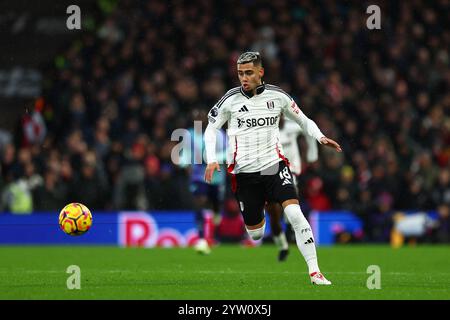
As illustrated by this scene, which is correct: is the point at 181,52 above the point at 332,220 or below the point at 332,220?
above

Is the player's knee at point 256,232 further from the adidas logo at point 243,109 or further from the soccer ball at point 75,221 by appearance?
the soccer ball at point 75,221

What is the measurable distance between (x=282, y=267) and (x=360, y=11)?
12.9 metres

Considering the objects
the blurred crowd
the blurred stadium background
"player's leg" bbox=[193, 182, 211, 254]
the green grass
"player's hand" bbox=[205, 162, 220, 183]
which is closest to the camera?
the green grass

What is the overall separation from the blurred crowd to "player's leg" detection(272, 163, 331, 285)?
10066 millimetres

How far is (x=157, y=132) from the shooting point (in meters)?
21.4

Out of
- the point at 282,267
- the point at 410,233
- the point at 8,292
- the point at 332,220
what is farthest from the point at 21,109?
the point at 8,292

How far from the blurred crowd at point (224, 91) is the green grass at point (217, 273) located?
2.75 m

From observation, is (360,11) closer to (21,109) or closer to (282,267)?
(21,109)

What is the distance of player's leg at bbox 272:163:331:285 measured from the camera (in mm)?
9875

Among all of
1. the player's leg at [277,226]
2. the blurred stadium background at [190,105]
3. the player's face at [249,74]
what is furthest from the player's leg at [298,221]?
the blurred stadium background at [190,105]

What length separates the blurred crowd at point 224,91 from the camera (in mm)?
20594

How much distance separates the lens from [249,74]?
10438 mm

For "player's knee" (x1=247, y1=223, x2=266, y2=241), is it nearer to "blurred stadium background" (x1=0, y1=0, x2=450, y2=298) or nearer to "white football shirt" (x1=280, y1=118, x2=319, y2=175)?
"white football shirt" (x1=280, y1=118, x2=319, y2=175)

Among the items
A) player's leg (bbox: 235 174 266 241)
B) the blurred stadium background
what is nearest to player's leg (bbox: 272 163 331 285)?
player's leg (bbox: 235 174 266 241)
